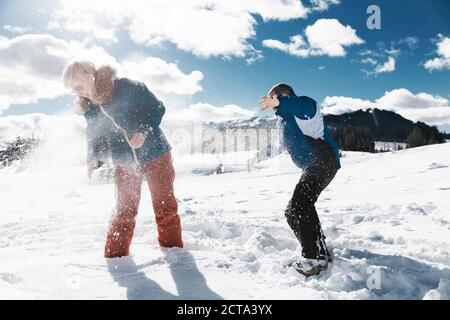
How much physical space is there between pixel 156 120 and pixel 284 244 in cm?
181

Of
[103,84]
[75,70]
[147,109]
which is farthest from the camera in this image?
[147,109]

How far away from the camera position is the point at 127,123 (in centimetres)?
365

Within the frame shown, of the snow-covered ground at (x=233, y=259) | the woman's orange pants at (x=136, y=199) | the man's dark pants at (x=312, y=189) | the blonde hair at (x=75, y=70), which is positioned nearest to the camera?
the snow-covered ground at (x=233, y=259)

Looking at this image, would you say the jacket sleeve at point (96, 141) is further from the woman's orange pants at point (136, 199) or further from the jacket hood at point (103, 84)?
the jacket hood at point (103, 84)

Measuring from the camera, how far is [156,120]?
12.1ft

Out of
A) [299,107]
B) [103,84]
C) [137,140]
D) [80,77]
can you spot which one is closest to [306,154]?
[299,107]

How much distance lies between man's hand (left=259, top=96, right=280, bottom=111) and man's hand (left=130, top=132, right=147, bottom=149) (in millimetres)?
1059

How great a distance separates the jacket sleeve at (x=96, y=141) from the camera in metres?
3.79

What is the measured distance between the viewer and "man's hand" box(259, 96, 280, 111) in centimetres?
349

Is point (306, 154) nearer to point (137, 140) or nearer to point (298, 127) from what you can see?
point (298, 127)

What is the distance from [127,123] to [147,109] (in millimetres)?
219

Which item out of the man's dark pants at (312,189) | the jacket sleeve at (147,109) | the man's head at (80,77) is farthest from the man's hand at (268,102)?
the man's head at (80,77)

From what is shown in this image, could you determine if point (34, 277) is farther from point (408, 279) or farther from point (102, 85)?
point (408, 279)
